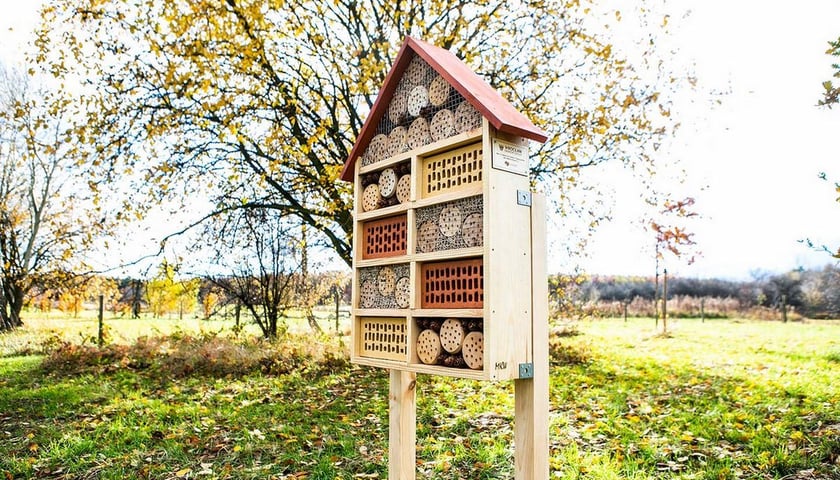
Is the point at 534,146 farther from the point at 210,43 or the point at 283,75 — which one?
the point at 210,43

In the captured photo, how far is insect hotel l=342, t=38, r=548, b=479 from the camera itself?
2900 mm

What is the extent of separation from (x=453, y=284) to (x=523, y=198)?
22.8 inches

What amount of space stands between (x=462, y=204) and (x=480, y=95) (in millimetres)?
561

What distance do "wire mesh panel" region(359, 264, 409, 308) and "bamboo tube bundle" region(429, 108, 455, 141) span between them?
770mm

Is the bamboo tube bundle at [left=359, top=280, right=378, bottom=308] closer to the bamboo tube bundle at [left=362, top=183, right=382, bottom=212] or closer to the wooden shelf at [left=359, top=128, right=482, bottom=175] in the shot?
the bamboo tube bundle at [left=362, top=183, right=382, bottom=212]

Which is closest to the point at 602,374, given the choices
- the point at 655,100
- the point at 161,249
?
the point at 655,100

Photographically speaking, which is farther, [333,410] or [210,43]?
[210,43]

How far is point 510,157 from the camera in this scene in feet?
9.86

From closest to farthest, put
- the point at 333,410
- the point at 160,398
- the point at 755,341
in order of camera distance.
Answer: the point at 333,410 → the point at 160,398 → the point at 755,341

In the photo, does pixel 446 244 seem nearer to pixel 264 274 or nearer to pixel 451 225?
pixel 451 225

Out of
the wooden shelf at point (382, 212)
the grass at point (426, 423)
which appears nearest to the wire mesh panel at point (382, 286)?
the wooden shelf at point (382, 212)

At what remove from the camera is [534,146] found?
786 cm

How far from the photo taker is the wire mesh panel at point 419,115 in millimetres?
3139

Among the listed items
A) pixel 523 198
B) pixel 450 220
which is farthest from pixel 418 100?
pixel 523 198
